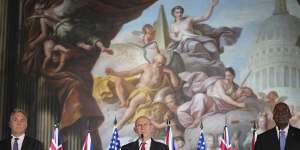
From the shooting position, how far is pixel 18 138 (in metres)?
7.54

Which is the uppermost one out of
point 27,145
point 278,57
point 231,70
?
point 278,57

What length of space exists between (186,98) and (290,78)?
2204 mm

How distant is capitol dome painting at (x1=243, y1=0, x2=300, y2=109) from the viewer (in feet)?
41.2

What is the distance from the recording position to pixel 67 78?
13.2 meters

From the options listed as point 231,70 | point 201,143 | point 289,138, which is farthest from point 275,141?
point 231,70

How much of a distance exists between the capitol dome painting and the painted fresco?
0.02m

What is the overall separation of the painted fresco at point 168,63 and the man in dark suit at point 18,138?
533 cm

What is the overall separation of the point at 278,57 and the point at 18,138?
684cm

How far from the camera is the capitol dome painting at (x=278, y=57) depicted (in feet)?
41.2

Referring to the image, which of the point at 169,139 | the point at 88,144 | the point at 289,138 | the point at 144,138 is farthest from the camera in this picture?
the point at 88,144

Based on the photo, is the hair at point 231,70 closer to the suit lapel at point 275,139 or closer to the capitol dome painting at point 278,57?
the capitol dome painting at point 278,57

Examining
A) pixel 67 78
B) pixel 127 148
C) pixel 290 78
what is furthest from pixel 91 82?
pixel 127 148

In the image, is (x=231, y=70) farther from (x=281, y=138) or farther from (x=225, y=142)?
(x=281, y=138)

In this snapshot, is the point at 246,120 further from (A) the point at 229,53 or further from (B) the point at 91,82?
(B) the point at 91,82
